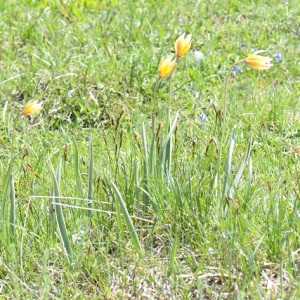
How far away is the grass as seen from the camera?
270 centimetres

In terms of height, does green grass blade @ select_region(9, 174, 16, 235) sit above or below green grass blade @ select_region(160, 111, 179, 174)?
below

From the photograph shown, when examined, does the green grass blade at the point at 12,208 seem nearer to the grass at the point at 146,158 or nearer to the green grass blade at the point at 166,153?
the grass at the point at 146,158

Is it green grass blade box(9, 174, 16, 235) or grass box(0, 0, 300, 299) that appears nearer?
grass box(0, 0, 300, 299)

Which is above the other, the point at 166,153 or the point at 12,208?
the point at 166,153

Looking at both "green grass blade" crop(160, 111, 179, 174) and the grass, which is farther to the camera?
"green grass blade" crop(160, 111, 179, 174)

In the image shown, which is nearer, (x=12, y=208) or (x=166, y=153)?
(x=12, y=208)

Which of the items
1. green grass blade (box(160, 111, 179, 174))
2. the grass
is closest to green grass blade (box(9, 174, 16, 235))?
the grass

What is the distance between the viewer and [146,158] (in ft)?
9.89

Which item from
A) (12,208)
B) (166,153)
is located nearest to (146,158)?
(166,153)

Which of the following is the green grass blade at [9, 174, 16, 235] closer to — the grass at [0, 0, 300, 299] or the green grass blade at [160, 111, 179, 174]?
the grass at [0, 0, 300, 299]

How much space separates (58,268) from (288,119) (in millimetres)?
1949

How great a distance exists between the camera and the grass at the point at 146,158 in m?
2.70

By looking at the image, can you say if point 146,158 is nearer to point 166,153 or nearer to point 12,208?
point 166,153

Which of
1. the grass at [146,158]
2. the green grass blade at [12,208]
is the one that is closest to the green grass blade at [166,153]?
the grass at [146,158]
